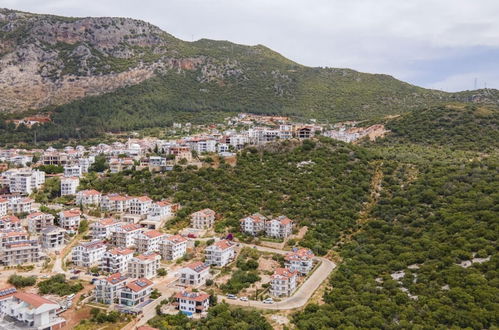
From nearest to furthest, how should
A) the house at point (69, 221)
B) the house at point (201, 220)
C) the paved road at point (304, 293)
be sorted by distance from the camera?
the paved road at point (304, 293)
the house at point (69, 221)
the house at point (201, 220)

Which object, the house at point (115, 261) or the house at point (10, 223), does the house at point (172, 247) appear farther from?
the house at point (10, 223)

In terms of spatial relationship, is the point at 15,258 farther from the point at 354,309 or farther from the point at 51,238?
the point at 354,309

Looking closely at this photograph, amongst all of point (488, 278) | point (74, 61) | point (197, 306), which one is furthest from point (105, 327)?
point (74, 61)

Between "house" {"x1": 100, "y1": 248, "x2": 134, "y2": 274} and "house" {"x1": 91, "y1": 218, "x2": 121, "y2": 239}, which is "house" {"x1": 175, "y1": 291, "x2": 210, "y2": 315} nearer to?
"house" {"x1": 100, "y1": 248, "x2": 134, "y2": 274}

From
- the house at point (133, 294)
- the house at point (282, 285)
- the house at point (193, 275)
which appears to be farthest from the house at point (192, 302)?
the house at point (282, 285)

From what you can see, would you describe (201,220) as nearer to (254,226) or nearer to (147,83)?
(254,226)

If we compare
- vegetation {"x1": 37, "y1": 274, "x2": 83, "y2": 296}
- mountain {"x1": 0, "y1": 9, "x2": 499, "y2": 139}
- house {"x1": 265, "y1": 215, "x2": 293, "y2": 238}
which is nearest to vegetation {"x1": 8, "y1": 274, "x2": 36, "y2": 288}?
vegetation {"x1": 37, "y1": 274, "x2": 83, "y2": 296}
